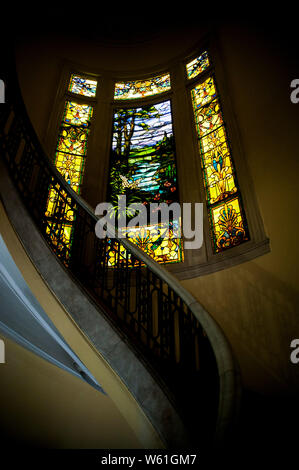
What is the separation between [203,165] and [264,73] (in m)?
1.69

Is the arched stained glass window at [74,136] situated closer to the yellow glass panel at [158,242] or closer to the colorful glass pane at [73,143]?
the colorful glass pane at [73,143]

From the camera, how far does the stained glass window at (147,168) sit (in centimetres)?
454

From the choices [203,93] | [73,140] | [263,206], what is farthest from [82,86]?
[263,206]

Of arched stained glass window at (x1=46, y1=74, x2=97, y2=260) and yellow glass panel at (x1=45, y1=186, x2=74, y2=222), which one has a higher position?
arched stained glass window at (x1=46, y1=74, x2=97, y2=260)

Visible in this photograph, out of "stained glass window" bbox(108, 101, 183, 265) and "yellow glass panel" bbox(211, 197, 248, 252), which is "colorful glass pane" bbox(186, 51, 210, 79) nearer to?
"stained glass window" bbox(108, 101, 183, 265)

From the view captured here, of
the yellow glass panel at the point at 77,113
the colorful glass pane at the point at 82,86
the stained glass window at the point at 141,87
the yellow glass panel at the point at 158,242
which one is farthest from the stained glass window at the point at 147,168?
the colorful glass pane at the point at 82,86

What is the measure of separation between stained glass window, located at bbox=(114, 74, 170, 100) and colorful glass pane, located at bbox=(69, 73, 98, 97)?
57 centimetres

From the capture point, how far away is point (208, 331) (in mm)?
1956

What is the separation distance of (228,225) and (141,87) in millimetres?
4683

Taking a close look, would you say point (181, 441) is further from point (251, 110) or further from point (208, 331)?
point (251, 110)

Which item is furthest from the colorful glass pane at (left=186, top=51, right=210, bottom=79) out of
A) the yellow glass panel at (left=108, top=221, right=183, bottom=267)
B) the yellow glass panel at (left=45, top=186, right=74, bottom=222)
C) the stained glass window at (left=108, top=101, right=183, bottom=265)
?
the yellow glass panel at (left=45, top=186, right=74, bottom=222)

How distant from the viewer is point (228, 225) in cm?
416

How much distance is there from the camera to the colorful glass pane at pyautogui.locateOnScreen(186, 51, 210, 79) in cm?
617

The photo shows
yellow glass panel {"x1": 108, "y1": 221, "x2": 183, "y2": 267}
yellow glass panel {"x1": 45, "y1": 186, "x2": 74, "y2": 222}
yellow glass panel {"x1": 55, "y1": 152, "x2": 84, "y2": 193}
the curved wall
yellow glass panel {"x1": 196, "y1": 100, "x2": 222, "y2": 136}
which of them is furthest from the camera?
yellow glass panel {"x1": 55, "y1": 152, "x2": 84, "y2": 193}
